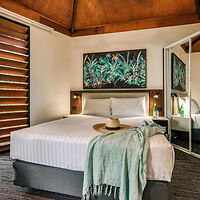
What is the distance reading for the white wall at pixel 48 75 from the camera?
4156mm

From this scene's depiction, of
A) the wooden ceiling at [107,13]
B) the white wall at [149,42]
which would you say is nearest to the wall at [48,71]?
the wooden ceiling at [107,13]

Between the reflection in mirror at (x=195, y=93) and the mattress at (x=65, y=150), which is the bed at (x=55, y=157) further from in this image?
the reflection in mirror at (x=195, y=93)

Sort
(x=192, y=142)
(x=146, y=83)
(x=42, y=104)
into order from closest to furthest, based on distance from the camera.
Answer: (x=192, y=142) → (x=42, y=104) → (x=146, y=83)

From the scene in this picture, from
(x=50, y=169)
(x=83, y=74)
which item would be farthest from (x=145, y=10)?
(x=50, y=169)

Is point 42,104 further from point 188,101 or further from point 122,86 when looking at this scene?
point 188,101

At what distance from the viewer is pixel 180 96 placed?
12.8ft

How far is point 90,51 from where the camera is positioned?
17.0ft

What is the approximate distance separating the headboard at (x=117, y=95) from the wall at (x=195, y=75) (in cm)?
100

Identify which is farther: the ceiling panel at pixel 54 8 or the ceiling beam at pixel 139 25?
the ceiling beam at pixel 139 25

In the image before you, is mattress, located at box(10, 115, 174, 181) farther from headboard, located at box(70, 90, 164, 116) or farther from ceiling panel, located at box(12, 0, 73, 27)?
ceiling panel, located at box(12, 0, 73, 27)

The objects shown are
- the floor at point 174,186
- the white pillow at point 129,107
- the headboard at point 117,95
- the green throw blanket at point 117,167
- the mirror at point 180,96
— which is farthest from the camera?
the headboard at point 117,95

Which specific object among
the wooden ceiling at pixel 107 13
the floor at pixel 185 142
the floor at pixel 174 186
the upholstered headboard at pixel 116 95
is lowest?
the floor at pixel 174 186

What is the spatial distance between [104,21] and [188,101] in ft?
9.38

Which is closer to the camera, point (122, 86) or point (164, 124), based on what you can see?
point (164, 124)
